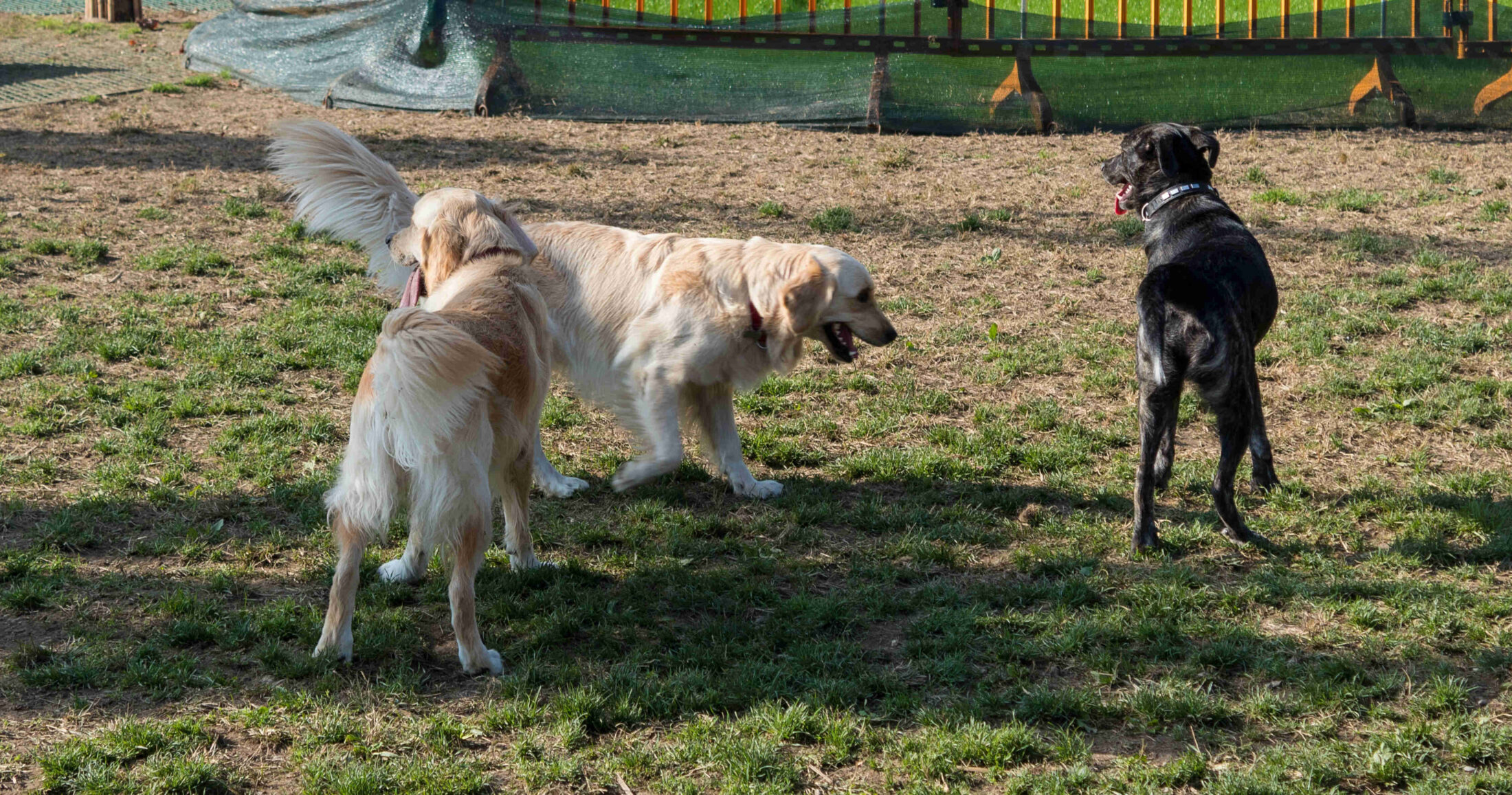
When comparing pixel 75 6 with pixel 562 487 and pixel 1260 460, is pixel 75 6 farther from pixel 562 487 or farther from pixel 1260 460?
pixel 1260 460

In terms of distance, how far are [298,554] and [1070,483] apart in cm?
341

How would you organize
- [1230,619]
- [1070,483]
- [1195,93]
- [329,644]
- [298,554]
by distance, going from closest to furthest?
[329,644] → [1230,619] → [298,554] → [1070,483] → [1195,93]

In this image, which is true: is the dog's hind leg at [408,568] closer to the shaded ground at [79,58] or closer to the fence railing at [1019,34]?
the fence railing at [1019,34]

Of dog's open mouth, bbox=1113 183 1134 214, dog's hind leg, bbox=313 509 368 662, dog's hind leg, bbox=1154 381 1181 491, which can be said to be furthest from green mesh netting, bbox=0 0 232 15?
dog's hind leg, bbox=1154 381 1181 491

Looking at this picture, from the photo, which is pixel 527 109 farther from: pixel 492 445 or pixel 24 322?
pixel 492 445

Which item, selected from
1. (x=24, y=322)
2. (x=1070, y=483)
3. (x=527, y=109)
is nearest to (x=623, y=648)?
(x=1070, y=483)

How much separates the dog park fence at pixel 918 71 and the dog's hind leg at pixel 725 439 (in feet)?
26.3

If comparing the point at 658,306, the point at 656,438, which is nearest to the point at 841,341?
the point at 658,306

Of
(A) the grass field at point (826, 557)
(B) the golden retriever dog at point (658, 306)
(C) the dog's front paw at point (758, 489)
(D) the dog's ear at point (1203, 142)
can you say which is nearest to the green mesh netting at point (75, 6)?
(A) the grass field at point (826, 557)

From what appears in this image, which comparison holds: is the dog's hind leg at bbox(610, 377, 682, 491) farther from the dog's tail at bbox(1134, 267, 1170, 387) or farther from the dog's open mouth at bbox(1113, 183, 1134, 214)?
the dog's open mouth at bbox(1113, 183, 1134, 214)

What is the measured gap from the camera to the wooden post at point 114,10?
18.5m

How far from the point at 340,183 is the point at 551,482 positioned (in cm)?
175

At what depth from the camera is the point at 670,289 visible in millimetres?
5449

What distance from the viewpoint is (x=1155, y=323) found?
15.4 feet
